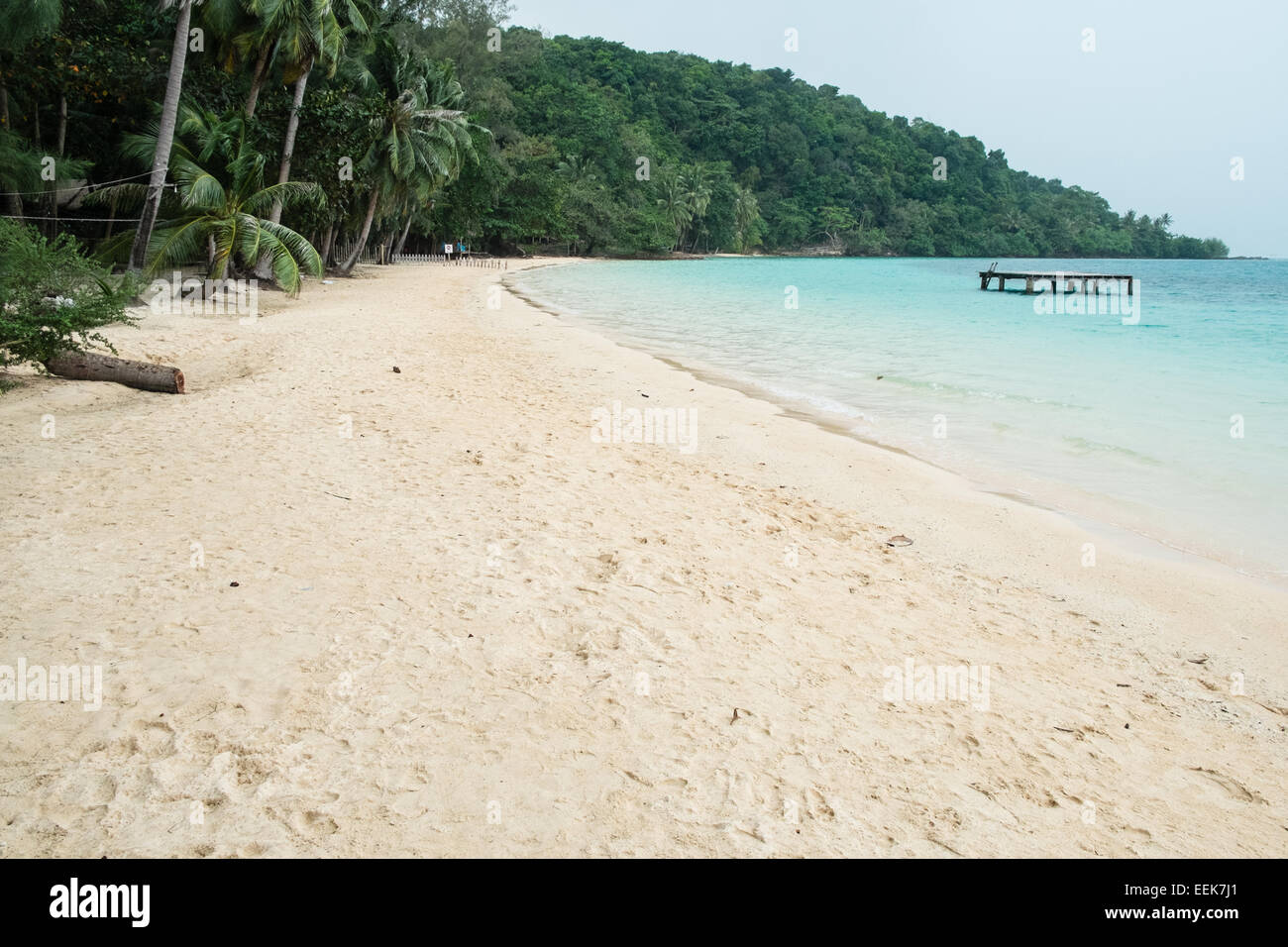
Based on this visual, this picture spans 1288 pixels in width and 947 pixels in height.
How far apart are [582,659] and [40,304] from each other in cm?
833

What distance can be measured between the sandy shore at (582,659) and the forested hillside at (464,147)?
47.0 ft

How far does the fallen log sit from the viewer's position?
9.13 meters

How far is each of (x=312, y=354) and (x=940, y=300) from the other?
3546 cm

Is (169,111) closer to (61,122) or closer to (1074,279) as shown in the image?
(61,122)

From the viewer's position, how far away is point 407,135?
2948 cm

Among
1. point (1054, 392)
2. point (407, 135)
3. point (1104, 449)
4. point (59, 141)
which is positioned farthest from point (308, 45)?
point (1104, 449)

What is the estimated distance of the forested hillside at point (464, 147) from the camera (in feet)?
63.9

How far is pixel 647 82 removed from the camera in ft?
398

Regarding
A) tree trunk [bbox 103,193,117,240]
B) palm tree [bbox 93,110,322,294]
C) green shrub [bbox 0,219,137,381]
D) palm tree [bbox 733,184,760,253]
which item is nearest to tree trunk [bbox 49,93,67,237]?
tree trunk [bbox 103,193,117,240]

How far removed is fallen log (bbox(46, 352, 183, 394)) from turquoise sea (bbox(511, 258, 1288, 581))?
7986 mm

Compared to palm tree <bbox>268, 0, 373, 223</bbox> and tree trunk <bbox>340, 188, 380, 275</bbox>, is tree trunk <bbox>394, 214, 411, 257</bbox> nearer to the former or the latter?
Answer: tree trunk <bbox>340, 188, 380, 275</bbox>

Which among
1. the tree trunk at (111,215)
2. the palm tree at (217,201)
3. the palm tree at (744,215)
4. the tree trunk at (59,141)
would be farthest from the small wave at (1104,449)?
the palm tree at (744,215)

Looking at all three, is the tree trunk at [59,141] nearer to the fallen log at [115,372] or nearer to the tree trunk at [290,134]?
the tree trunk at [290,134]
